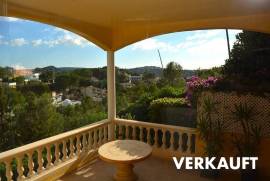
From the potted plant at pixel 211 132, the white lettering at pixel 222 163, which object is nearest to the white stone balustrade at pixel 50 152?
the potted plant at pixel 211 132

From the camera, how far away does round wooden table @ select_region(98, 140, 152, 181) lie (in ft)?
11.4

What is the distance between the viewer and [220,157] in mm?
3814

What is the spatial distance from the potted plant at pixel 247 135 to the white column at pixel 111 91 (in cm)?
247

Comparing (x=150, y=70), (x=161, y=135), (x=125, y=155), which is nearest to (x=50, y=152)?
(x=125, y=155)

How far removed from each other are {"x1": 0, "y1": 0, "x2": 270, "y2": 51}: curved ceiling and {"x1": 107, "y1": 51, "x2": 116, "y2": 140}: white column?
0.27 metres

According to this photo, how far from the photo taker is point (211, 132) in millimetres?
3799

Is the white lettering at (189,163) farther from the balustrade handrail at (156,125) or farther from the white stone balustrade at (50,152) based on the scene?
the white stone balustrade at (50,152)

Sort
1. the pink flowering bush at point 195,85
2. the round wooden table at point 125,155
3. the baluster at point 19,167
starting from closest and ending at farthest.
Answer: the baluster at point 19,167 → the round wooden table at point 125,155 → the pink flowering bush at point 195,85

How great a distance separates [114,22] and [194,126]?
2407 mm

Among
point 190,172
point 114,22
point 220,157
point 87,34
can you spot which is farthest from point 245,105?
point 87,34

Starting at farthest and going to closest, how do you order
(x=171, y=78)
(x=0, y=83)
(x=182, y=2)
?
(x=171, y=78)
(x=182, y=2)
(x=0, y=83)

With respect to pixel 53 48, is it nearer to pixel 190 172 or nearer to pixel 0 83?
pixel 0 83

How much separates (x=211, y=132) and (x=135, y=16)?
2.24 meters

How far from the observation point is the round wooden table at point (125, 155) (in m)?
3.46
